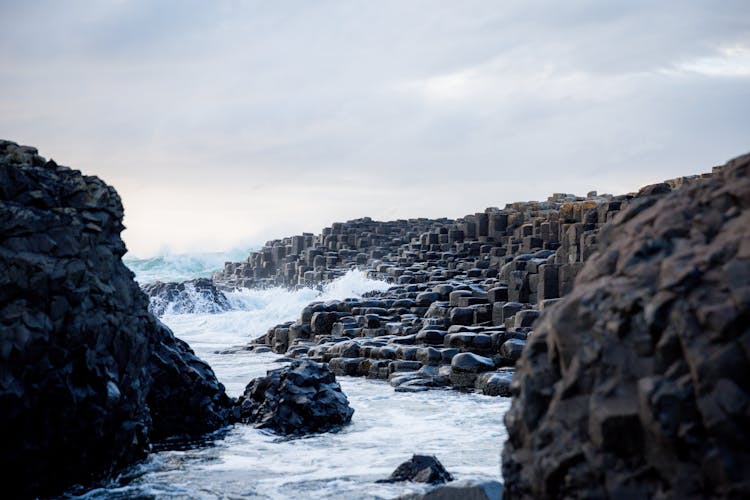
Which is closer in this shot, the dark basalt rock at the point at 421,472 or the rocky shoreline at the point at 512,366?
the rocky shoreline at the point at 512,366

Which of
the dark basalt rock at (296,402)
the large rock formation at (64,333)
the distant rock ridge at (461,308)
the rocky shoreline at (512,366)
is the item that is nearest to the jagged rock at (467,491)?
the rocky shoreline at (512,366)

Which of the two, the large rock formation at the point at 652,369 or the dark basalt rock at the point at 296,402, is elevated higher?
the large rock formation at the point at 652,369

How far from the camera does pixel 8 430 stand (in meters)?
5.96

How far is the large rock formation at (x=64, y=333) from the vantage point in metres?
6.09

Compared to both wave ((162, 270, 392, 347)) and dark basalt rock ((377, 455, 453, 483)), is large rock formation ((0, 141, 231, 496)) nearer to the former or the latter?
dark basalt rock ((377, 455, 453, 483))

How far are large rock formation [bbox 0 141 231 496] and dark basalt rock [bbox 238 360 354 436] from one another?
206 cm

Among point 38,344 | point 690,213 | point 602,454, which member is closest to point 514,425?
point 602,454

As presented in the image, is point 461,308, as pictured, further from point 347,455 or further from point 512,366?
point 347,455

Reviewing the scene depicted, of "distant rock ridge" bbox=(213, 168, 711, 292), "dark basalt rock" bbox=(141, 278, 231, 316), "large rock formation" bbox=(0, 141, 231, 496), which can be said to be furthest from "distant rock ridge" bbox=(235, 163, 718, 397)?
"dark basalt rock" bbox=(141, 278, 231, 316)

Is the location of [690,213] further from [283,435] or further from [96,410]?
[283,435]

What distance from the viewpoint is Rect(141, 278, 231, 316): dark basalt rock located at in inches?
1631

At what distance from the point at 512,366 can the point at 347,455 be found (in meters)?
7.05

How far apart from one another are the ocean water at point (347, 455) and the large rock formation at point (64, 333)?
462mm

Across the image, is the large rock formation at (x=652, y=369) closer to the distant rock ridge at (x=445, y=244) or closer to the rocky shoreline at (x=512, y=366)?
the rocky shoreline at (x=512, y=366)
